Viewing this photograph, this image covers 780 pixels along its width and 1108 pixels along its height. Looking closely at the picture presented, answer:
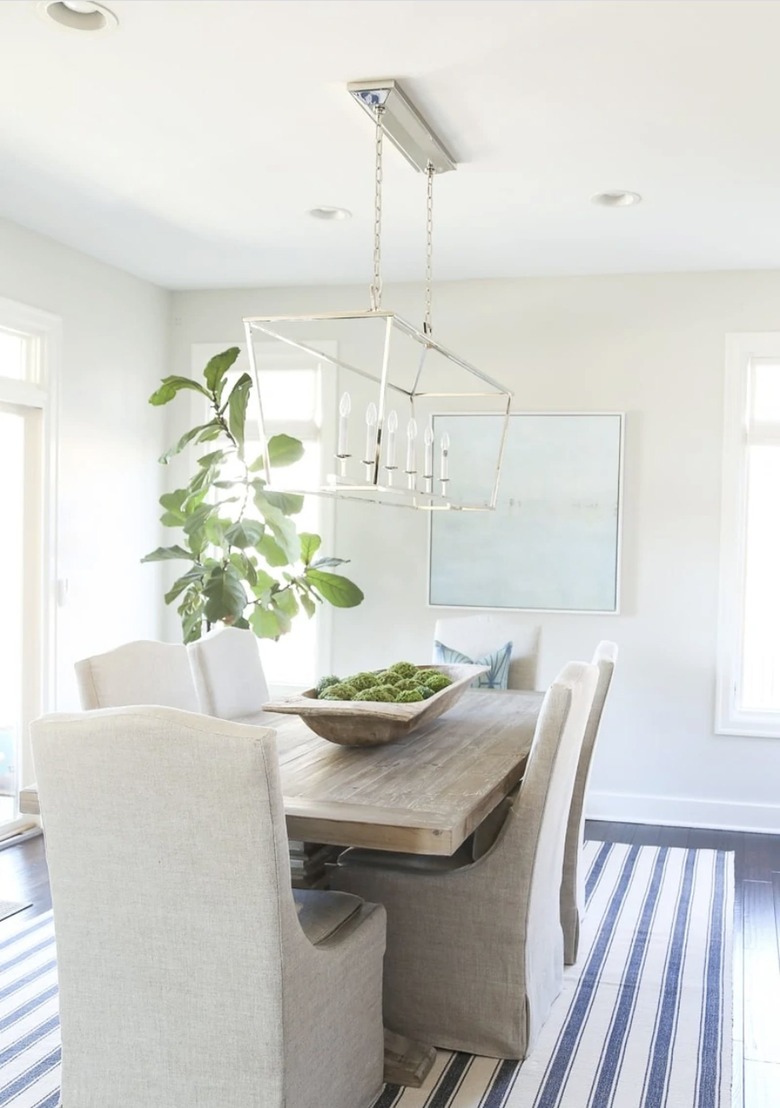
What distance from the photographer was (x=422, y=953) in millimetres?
2781

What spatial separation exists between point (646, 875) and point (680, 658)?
1.22 m

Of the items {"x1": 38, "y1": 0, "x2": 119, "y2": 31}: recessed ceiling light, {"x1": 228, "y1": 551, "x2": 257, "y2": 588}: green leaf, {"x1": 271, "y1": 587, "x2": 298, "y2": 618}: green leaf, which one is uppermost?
{"x1": 38, "y1": 0, "x2": 119, "y2": 31}: recessed ceiling light

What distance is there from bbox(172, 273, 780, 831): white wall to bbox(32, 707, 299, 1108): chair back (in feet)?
11.4

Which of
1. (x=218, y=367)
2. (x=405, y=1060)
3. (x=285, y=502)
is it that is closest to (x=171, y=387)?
(x=218, y=367)

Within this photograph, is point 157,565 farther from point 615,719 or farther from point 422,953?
point 422,953

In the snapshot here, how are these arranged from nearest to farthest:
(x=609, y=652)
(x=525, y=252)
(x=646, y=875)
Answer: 1. (x=609, y=652)
2. (x=646, y=875)
3. (x=525, y=252)

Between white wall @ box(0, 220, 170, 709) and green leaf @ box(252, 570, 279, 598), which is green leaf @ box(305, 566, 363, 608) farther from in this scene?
white wall @ box(0, 220, 170, 709)

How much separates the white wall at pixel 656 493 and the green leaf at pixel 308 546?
3.88 feet

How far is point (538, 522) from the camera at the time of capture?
5359 mm

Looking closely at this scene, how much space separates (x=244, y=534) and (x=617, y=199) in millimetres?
2147

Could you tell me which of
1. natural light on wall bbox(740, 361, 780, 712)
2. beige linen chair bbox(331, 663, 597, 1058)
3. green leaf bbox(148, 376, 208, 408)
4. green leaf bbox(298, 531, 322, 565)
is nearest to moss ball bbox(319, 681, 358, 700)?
beige linen chair bbox(331, 663, 597, 1058)

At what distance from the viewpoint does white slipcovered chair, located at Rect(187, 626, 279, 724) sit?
12.0 feet

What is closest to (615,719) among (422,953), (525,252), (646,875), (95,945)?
(646,875)

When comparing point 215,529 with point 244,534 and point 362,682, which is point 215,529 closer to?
point 244,534
